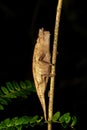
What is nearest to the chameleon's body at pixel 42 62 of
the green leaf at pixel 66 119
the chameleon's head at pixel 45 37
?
the chameleon's head at pixel 45 37

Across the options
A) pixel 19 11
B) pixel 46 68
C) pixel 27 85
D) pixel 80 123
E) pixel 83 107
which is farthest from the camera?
pixel 19 11

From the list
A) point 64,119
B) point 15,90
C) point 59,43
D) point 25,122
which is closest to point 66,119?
point 64,119

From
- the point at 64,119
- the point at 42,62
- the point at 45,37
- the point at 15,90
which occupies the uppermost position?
the point at 45,37

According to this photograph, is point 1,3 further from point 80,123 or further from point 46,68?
point 46,68

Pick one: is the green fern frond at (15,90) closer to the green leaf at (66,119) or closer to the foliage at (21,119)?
the foliage at (21,119)

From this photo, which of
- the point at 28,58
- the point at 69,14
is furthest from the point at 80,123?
the point at 69,14

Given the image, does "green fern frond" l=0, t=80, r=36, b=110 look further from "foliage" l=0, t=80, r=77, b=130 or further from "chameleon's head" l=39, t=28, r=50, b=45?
"chameleon's head" l=39, t=28, r=50, b=45

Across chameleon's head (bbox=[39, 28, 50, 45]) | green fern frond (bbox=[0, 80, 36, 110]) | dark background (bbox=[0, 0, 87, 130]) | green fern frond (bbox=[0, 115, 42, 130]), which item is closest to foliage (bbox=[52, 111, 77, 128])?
green fern frond (bbox=[0, 115, 42, 130])

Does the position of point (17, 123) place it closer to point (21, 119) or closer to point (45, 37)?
point (21, 119)
